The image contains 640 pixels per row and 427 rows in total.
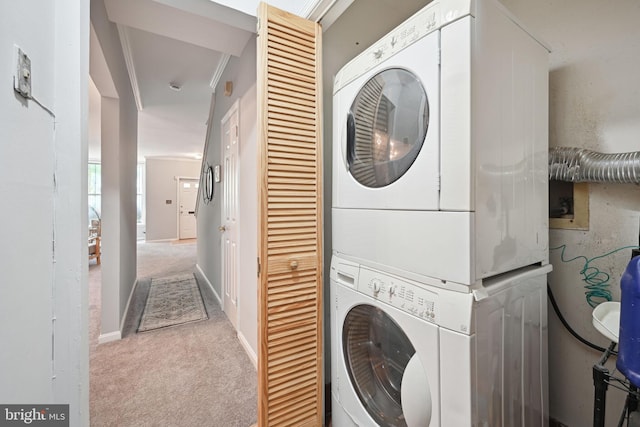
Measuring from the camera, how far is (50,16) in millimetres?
824

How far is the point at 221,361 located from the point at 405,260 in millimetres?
1823

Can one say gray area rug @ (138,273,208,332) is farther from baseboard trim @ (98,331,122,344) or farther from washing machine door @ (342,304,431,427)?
washing machine door @ (342,304,431,427)

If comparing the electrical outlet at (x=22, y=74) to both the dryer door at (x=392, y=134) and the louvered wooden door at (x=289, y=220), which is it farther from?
the dryer door at (x=392, y=134)

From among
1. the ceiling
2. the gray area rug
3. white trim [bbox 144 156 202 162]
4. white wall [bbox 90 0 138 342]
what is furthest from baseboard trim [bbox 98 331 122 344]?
white trim [bbox 144 156 202 162]

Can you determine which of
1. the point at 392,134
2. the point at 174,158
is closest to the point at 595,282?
the point at 392,134

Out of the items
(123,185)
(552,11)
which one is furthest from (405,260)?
(123,185)

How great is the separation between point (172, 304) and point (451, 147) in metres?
3.42

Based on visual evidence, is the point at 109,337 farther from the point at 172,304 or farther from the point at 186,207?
the point at 186,207

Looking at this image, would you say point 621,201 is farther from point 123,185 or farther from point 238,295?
point 123,185

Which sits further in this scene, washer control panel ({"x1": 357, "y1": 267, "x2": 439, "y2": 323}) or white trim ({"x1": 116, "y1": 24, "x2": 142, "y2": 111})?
white trim ({"x1": 116, "y1": 24, "x2": 142, "y2": 111})

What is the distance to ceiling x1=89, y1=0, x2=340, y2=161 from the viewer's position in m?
1.30

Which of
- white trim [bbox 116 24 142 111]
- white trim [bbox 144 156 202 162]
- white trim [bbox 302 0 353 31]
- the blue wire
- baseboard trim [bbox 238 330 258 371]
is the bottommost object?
baseboard trim [bbox 238 330 258 371]

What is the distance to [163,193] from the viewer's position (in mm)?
8188

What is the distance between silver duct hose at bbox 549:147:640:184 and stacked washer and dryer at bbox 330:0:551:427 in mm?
211
